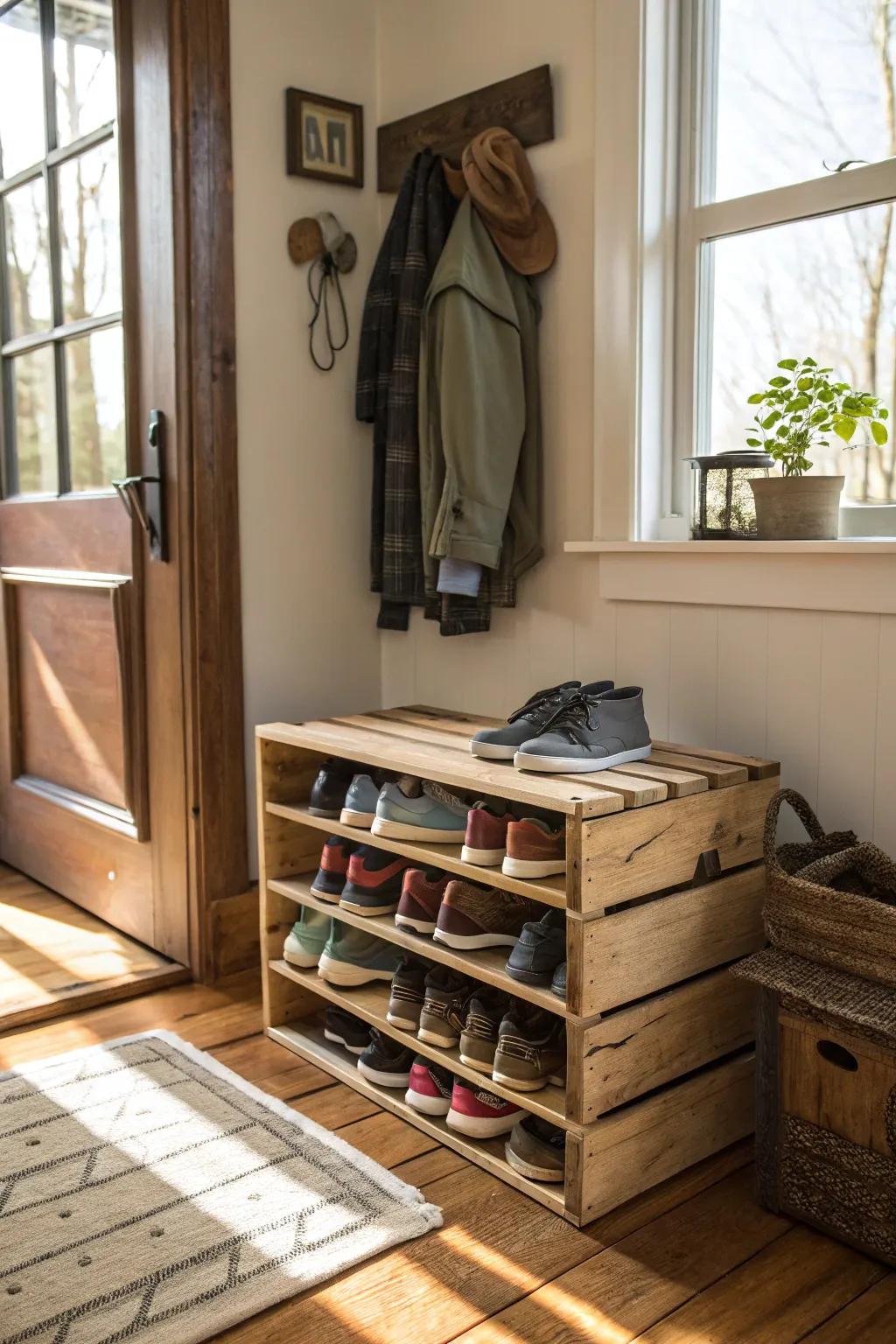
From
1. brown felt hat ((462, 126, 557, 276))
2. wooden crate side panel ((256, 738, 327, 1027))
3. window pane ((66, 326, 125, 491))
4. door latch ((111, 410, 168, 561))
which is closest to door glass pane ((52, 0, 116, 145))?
window pane ((66, 326, 125, 491))

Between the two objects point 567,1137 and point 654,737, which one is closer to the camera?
point 567,1137

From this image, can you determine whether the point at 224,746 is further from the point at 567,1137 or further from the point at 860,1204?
the point at 860,1204

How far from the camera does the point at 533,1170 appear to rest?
1.59m

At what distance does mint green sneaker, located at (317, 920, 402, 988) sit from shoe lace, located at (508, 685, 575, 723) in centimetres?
48

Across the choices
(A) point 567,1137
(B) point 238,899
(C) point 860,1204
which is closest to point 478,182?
(B) point 238,899

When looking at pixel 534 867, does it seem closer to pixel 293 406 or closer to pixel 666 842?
pixel 666 842

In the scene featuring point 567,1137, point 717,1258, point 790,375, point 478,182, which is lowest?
point 717,1258

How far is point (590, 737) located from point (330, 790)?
52 centimetres

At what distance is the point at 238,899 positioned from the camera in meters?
2.35

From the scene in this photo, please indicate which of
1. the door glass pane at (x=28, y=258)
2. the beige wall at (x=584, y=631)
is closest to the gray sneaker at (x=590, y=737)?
the beige wall at (x=584, y=631)

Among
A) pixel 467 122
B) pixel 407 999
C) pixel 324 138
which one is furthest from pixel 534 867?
pixel 324 138

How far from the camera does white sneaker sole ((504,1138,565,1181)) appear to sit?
1.58 metres

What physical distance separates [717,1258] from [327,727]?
105 cm

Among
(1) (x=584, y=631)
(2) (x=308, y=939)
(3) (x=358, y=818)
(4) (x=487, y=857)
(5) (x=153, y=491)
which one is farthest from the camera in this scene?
(5) (x=153, y=491)
